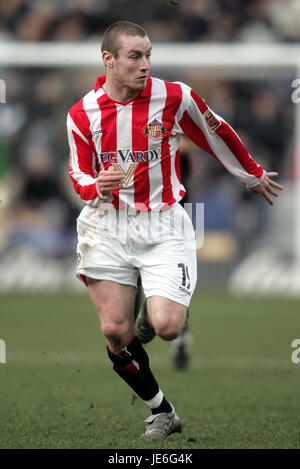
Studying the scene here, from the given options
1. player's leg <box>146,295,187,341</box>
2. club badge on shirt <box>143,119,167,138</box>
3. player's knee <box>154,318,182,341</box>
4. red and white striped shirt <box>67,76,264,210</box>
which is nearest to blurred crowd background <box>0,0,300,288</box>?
red and white striped shirt <box>67,76,264,210</box>

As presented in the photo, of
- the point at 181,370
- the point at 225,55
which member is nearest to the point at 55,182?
the point at 225,55

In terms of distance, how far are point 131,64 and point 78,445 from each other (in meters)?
2.16

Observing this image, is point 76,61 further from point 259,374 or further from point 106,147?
point 106,147

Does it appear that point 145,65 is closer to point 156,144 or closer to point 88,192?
point 156,144

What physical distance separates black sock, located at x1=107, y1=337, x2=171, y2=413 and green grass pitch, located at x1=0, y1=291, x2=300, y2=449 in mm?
241

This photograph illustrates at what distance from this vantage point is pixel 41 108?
50.3ft

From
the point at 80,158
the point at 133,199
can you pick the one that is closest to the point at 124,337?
the point at 133,199

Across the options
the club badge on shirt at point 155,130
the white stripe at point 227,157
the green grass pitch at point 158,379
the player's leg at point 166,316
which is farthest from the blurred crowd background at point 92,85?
the player's leg at point 166,316

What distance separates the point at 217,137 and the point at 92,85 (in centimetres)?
944

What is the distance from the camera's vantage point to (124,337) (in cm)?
515

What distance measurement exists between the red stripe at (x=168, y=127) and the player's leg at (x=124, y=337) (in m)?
0.61

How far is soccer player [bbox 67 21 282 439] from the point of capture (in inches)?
201

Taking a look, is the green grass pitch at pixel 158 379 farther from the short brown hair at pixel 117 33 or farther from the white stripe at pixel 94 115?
the short brown hair at pixel 117 33

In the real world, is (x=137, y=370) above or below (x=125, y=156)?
below
